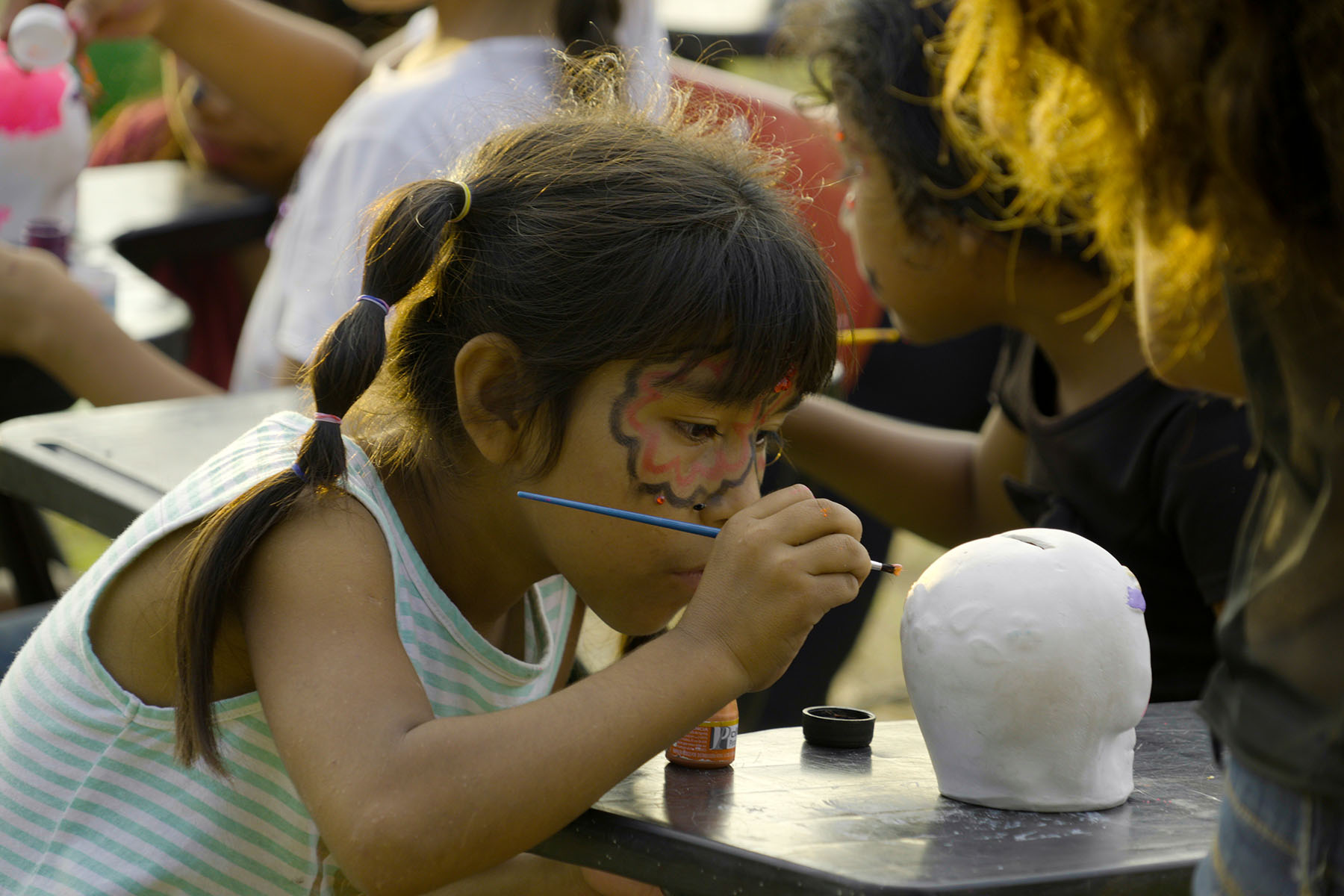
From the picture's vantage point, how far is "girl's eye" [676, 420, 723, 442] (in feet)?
4.50

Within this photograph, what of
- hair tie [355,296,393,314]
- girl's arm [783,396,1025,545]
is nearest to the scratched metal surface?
hair tie [355,296,393,314]

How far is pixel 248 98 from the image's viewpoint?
137 inches

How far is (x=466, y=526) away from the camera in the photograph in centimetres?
151

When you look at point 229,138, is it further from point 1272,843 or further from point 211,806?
point 1272,843

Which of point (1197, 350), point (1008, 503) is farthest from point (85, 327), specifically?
point (1197, 350)

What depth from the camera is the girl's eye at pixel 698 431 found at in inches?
53.9

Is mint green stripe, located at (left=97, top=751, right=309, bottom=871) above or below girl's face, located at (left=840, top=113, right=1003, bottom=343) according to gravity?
below

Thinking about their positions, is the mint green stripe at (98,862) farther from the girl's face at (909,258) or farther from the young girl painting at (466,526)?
the girl's face at (909,258)

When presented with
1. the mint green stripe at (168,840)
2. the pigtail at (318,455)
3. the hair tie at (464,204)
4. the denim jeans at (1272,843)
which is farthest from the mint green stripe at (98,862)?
the denim jeans at (1272,843)

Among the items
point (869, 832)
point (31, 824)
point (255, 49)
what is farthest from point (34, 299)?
point (869, 832)

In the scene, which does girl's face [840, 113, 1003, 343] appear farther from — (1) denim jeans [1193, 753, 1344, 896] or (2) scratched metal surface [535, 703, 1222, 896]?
(1) denim jeans [1193, 753, 1344, 896]

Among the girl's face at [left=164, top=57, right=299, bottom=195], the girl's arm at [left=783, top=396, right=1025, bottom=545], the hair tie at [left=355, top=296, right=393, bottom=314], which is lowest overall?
the girl's arm at [left=783, top=396, right=1025, bottom=545]

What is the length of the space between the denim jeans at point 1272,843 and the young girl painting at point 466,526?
1.43 ft

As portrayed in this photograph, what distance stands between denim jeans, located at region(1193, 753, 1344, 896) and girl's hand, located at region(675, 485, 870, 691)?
422 mm
